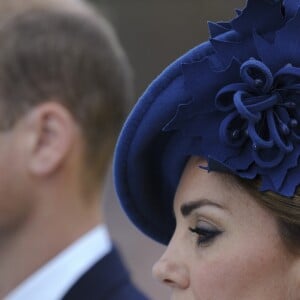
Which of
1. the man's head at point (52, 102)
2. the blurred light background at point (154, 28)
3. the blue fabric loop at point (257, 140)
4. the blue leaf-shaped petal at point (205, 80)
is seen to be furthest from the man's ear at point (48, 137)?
the blurred light background at point (154, 28)

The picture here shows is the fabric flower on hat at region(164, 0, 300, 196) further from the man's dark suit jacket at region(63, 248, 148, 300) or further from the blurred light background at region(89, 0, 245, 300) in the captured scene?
the blurred light background at region(89, 0, 245, 300)

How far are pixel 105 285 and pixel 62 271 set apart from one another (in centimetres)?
Result: 14

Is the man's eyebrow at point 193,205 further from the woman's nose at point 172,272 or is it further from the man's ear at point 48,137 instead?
the man's ear at point 48,137

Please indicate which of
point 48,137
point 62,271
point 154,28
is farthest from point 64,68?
point 154,28

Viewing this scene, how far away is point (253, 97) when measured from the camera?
170 centimetres

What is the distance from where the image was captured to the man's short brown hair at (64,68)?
2.59 m

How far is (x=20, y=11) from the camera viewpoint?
8.71 ft

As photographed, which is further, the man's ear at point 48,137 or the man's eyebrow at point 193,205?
the man's ear at point 48,137

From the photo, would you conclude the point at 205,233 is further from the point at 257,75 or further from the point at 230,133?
the point at 257,75

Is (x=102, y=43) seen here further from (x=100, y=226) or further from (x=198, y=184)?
(x=198, y=184)

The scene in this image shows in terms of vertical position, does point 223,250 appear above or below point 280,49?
below

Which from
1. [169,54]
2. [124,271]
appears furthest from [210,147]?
[169,54]

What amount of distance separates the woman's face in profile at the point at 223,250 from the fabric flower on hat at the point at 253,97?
0.22ft

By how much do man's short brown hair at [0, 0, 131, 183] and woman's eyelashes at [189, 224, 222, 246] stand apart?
919 millimetres
